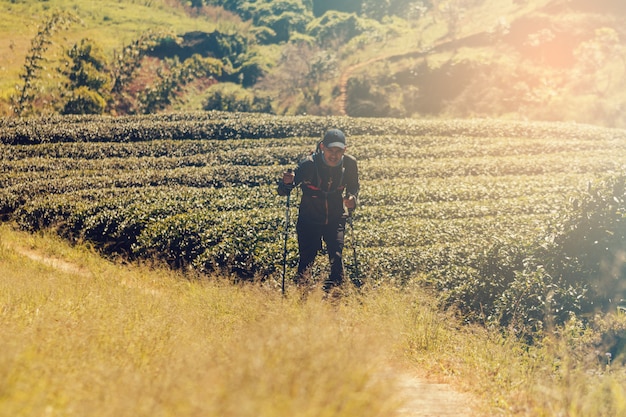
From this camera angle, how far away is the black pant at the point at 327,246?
29.4 feet

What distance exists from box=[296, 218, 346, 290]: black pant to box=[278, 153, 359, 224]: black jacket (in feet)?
0.38

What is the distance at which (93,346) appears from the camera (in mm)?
4746

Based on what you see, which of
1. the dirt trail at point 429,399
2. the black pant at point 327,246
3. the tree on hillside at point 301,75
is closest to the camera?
the dirt trail at point 429,399

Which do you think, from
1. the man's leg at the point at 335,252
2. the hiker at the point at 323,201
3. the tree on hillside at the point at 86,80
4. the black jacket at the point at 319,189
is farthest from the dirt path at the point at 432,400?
the tree on hillside at the point at 86,80

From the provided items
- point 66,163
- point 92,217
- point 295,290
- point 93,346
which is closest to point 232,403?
point 93,346

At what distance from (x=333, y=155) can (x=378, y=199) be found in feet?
39.9

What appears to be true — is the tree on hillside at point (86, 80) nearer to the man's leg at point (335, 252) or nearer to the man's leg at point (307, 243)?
the man's leg at point (307, 243)

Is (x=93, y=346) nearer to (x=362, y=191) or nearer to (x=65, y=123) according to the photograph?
(x=362, y=191)

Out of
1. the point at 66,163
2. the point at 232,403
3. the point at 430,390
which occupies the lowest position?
the point at 66,163

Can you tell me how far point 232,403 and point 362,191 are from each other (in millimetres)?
18252

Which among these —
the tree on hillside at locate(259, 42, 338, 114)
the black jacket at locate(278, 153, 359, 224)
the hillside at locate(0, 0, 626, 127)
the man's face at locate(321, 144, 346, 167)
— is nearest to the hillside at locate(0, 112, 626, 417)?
the black jacket at locate(278, 153, 359, 224)

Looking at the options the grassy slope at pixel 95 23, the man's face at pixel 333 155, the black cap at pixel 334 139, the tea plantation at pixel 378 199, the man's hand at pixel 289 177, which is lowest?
the tea plantation at pixel 378 199

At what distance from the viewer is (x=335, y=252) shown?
8977 mm

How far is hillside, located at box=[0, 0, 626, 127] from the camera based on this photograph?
163 feet
